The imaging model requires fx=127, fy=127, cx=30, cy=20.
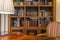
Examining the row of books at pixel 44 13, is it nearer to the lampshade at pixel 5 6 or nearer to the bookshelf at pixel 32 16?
the bookshelf at pixel 32 16

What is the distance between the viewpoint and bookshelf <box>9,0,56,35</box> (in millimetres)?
3723

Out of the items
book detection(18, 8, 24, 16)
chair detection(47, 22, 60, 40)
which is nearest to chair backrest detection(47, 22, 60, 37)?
chair detection(47, 22, 60, 40)

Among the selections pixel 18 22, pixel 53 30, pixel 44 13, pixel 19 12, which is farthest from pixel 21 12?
pixel 53 30

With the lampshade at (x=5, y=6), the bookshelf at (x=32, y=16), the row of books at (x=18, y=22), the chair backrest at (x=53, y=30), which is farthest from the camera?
the row of books at (x=18, y=22)

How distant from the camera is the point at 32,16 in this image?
3773mm

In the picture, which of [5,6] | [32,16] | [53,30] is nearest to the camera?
[5,6]

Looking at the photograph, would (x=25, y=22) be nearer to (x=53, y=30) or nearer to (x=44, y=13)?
(x=44, y=13)

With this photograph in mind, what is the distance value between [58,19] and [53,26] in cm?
95

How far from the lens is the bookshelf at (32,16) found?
372cm

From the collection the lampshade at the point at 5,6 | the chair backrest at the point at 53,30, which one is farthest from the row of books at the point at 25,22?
the lampshade at the point at 5,6

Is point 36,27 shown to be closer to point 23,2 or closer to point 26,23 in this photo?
point 26,23

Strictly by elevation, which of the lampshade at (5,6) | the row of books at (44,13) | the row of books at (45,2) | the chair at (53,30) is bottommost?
the chair at (53,30)

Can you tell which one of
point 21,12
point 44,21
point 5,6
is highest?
point 5,6

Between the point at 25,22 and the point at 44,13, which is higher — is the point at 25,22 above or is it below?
below
